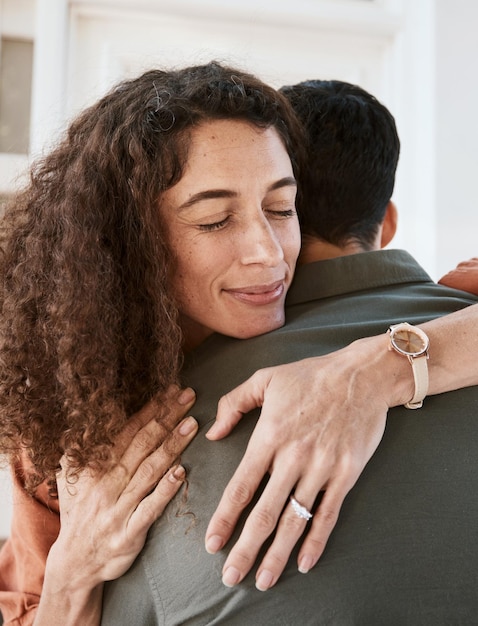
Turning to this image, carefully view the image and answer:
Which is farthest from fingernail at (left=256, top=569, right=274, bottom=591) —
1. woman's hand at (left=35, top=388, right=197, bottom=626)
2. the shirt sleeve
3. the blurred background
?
the blurred background

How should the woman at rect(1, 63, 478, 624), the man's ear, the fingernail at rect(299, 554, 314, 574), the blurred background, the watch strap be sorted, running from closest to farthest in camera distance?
the fingernail at rect(299, 554, 314, 574)
the watch strap
the woman at rect(1, 63, 478, 624)
the man's ear
the blurred background

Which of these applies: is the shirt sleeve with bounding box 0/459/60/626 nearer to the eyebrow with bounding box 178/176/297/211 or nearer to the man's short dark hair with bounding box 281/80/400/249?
the eyebrow with bounding box 178/176/297/211

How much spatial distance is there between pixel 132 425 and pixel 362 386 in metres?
0.37

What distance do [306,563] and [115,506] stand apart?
1.11 feet

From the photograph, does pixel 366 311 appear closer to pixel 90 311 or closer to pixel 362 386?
pixel 362 386

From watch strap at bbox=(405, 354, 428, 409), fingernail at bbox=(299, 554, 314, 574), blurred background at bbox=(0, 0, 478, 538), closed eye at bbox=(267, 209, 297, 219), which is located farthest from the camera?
blurred background at bbox=(0, 0, 478, 538)

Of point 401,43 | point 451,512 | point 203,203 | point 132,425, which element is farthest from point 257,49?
point 451,512

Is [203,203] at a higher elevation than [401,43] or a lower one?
lower

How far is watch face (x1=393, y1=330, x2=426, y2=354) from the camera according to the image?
1.05 metres

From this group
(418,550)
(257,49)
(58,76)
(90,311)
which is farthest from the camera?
(257,49)

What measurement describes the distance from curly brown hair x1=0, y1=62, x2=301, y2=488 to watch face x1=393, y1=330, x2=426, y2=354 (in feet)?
1.11

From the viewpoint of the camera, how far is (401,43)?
2605 mm

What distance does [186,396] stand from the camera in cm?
111

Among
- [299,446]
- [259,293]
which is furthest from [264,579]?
[259,293]
